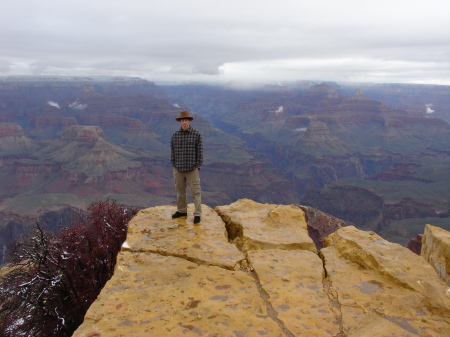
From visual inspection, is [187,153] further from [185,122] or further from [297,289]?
[297,289]

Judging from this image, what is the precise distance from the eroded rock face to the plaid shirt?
162cm

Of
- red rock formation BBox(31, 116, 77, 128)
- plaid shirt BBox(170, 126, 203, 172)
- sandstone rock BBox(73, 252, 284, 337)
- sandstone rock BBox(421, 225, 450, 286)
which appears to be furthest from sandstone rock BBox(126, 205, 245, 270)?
red rock formation BBox(31, 116, 77, 128)

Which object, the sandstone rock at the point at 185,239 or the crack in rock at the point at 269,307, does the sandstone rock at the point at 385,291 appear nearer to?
the crack in rock at the point at 269,307

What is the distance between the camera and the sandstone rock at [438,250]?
5871 mm

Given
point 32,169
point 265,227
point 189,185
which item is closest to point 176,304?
point 265,227

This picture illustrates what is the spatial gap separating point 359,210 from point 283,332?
82594mm

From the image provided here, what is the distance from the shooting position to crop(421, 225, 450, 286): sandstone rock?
5871 mm

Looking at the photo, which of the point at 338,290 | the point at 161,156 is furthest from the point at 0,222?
the point at 338,290

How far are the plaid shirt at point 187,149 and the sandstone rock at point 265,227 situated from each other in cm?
196

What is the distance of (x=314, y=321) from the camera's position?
14.8 ft

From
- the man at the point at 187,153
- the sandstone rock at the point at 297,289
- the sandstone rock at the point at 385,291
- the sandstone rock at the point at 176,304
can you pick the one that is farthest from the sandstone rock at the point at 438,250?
the man at the point at 187,153

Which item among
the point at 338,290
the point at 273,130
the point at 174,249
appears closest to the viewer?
the point at 338,290

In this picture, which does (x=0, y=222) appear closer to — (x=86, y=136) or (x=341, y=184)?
(x=86, y=136)

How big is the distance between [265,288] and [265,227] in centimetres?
286
